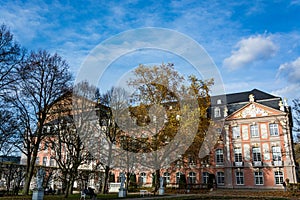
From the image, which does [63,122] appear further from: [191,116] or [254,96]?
[254,96]

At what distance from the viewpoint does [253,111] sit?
1479 inches

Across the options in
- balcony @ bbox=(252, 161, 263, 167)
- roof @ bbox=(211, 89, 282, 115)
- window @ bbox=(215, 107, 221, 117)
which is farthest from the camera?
window @ bbox=(215, 107, 221, 117)

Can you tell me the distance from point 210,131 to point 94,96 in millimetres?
9826

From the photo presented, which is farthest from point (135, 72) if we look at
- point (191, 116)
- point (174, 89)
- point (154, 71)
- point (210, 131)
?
point (210, 131)

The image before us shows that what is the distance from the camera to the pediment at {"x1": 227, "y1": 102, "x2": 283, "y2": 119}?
36.3 metres

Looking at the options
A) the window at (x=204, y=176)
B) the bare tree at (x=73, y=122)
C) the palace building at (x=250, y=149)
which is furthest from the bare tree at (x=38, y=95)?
the window at (x=204, y=176)

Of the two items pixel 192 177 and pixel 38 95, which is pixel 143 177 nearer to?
pixel 192 177

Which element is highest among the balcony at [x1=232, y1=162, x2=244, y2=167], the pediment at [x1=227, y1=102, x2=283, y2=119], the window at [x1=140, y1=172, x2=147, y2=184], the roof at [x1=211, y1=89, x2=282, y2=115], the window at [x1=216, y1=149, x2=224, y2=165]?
the roof at [x1=211, y1=89, x2=282, y2=115]

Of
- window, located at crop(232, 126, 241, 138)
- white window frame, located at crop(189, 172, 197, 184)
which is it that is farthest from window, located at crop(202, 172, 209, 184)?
window, located at crop(232, 126, 241, 138)

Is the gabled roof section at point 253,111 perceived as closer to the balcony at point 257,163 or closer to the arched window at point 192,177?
the balcony at point 257,163

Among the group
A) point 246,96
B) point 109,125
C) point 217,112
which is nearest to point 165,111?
point 109,125

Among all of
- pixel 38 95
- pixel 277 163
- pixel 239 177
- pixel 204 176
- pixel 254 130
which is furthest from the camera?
pixel 204 176

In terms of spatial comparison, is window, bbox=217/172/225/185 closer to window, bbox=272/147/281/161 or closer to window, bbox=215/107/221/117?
window, bbox=272/147/281/161

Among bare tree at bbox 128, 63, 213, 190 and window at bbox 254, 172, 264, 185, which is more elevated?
bare tree at bbox 128, 63, 213, 190
